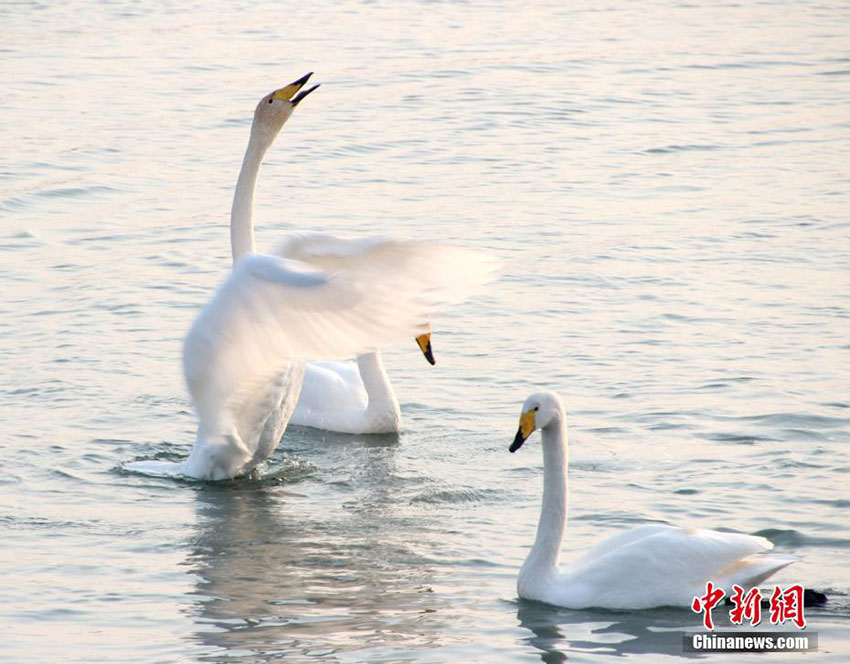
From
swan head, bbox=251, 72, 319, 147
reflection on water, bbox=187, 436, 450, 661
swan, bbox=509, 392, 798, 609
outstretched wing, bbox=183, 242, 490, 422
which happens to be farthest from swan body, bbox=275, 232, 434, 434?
swan, bbox=509, 392, 798, 609

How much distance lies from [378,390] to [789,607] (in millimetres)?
3889

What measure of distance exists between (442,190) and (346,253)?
27.2 ft

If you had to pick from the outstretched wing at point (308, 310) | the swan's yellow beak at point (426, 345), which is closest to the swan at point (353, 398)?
the swan's yellow beak at point (426, 345)

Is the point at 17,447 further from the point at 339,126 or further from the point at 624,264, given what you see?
the point at 339,126

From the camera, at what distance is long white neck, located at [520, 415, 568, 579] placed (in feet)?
27.2

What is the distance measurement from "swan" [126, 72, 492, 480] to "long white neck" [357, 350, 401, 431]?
1.49 m

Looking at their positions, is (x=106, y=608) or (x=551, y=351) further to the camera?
(x=551, y=351)

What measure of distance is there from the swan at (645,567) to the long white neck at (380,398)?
2889 mm

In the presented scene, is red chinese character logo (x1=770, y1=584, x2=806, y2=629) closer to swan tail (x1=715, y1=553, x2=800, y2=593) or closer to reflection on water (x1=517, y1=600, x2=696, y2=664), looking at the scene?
swan tail (x1=715, y1=553, x2=800, y2=593)

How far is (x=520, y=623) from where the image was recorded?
26.5 feet

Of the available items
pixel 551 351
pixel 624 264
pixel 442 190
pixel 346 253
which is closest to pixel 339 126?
pixel 442 190

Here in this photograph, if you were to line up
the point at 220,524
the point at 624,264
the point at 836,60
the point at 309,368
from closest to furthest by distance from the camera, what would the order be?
the point at 220,524, the point at 309,368, the point at 624,264, the point at 836,60

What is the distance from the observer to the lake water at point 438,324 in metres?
Result: 8.45

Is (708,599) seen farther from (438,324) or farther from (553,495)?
(438,324)
